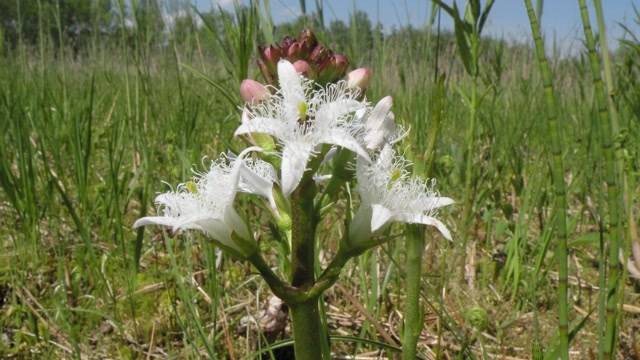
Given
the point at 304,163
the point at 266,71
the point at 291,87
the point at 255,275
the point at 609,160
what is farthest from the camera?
the point at 255,275

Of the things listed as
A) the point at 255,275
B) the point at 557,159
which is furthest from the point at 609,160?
the point at 255,275

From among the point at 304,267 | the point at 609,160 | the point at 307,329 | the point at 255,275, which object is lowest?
the point at 255,275

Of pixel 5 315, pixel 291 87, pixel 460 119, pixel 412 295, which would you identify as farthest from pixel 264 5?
pixel 460 119

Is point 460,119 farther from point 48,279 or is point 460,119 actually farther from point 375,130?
point 375,130

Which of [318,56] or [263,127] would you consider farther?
[318,56]

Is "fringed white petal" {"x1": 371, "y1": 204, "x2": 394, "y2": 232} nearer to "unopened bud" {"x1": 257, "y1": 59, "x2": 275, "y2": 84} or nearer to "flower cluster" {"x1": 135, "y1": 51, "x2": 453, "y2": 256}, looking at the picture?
"flower cluster" {"x1": 135, "y1": 51, "x2": 453, "y2": 256}

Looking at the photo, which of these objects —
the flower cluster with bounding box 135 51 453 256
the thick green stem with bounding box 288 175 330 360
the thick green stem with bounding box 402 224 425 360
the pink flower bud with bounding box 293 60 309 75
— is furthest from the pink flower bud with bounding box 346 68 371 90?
the thick green stem with bounding box 402 224 425 360

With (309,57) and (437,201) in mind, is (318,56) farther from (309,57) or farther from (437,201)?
(437,201)

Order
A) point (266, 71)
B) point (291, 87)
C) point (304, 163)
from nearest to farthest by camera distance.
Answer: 1. point (304, 163)
2. point (291, 87)
3. point (266, 71)
